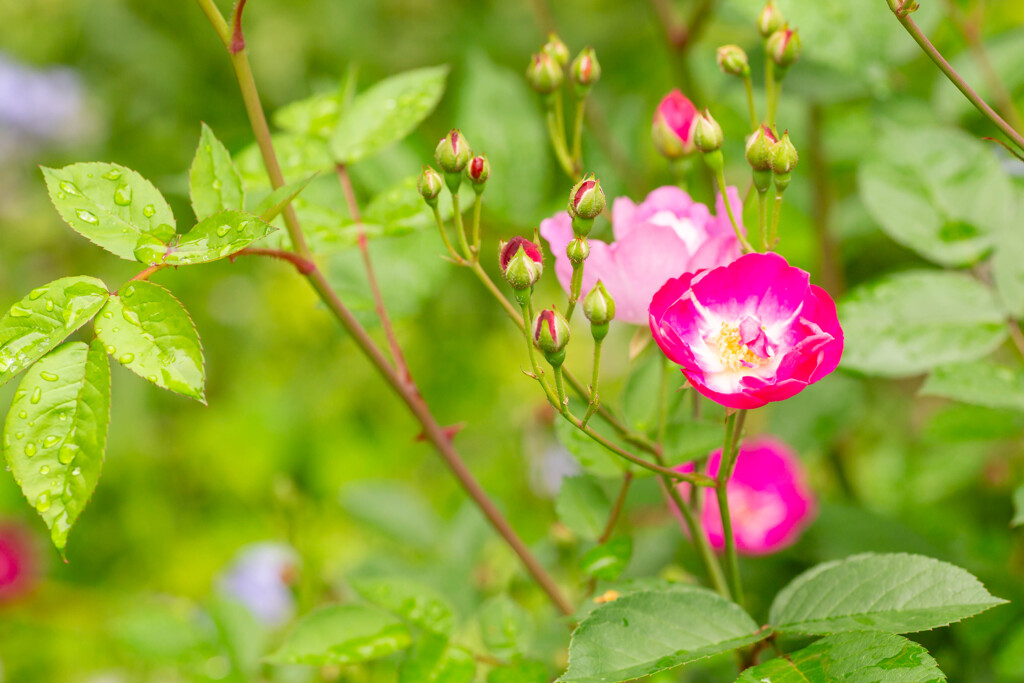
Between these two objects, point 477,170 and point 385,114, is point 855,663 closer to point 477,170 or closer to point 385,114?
point 477,170

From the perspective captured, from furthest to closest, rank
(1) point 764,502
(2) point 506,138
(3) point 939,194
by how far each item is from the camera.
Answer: (2) point 506,138 → (1) point 764,502 → (3) point 939,194

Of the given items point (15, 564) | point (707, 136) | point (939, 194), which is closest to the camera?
point (707, 136)

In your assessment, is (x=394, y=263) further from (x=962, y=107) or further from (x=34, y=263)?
(x=34, y=263)

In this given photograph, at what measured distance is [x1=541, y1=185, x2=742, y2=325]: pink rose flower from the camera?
0.55m

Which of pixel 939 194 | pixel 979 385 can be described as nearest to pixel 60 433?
pixel 979 385

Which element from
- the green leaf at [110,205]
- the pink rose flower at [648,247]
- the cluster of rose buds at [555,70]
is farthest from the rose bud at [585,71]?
the green leaf at [110,205]

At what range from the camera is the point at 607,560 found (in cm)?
63

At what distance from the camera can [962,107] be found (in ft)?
3.44

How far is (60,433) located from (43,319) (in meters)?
0.07

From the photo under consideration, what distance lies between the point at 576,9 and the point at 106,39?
3.60 ft

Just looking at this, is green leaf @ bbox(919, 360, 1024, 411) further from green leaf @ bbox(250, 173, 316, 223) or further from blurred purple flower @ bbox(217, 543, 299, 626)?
blurred purple flower @ bbox(217, 543, 299, 626)

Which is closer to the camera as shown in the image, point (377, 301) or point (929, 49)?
point (929, 49)

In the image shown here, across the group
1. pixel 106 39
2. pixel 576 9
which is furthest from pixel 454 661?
pixel 106 39

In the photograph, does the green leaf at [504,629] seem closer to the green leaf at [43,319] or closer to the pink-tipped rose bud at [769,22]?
the green leaf at [43,319]
